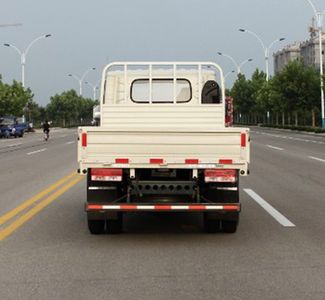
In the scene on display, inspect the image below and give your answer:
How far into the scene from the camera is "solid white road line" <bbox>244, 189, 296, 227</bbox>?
8.26 m

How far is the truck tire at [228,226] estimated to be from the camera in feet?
24.2

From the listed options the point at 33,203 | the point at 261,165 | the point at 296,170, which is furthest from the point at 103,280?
the point at 261,165

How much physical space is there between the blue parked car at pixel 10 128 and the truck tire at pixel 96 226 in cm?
4691

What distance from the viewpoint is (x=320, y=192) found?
38.2ft

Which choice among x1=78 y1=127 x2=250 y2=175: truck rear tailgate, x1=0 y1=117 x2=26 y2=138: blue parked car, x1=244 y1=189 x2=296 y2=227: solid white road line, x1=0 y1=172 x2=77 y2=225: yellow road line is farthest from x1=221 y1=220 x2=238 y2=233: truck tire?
x1=0 y1=117 x2=26 y2=138: blue parked car

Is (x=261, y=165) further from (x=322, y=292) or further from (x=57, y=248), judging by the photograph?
(x=322, y=292)

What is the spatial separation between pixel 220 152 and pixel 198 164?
0.28m

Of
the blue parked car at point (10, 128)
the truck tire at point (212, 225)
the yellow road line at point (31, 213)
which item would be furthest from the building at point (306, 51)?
the truck tire at point (212, 225)

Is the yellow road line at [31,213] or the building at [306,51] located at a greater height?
the building at [306,51]

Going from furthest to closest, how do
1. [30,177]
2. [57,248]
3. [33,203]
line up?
[30,177]
[33,203]
[57,248]

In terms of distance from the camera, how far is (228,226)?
744 centimetres

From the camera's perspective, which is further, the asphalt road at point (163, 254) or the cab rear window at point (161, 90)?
the cab rear window at point (161, 90)

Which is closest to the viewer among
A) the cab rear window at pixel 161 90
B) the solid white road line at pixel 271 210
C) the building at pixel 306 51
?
the solid white road line at pixel 271 210

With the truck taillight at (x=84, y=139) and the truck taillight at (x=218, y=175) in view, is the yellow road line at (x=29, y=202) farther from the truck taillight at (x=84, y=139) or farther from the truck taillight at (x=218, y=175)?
the truck taillight at (x=218, y=175)
